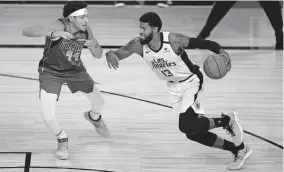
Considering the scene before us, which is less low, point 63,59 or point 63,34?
point 63,34

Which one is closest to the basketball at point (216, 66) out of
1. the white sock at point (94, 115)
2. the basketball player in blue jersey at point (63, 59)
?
the basketball player in blue jersey at point (63, 59)

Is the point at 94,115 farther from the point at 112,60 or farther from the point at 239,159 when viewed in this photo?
the point at 239,159

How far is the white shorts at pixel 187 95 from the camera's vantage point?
6754 millimetres

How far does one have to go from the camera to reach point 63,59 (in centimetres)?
702

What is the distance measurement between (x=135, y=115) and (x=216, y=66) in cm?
201

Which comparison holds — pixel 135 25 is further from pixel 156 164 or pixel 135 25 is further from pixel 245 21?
pixel 156 164

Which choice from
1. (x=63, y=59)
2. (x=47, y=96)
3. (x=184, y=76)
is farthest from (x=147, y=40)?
(x=47, y=96)

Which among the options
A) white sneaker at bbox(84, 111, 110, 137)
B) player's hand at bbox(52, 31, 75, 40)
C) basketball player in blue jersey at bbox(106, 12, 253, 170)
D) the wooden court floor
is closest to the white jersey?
basketball player in blue jersey at bbox(106, 12, 253, 170)

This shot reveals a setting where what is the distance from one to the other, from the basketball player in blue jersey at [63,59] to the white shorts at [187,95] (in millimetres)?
846

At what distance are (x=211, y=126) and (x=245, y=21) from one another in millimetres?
7101

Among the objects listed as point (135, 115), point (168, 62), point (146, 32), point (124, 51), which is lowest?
point (135, 115)

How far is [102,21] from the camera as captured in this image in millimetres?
13250

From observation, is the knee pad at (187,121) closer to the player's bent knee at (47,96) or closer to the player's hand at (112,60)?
the player's hand at (112,60)

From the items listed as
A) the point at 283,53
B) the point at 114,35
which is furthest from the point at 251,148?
the point at 114,35
